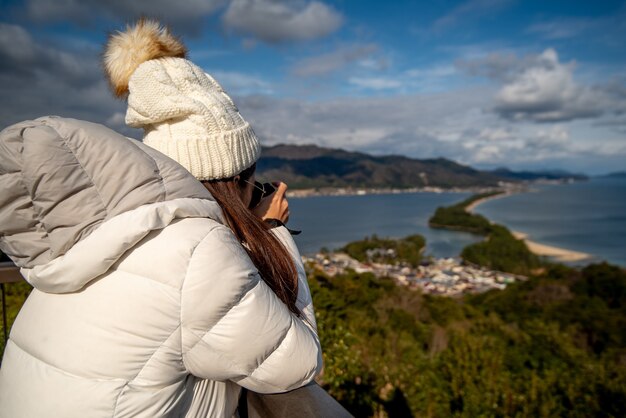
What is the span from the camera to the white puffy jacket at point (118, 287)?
56 cm

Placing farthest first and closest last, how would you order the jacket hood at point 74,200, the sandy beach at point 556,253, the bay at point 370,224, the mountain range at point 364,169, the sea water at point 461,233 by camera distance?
the mountain range at point 364,169 < the bay at point 370,224 < the sea water at point 461,233 < the sandy beach at point 556,253 < the jacket hood at point 74,200

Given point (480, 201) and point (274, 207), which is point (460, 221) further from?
point (274, 207)

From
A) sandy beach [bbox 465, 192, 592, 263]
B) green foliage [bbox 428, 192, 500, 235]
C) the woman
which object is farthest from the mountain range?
the woman

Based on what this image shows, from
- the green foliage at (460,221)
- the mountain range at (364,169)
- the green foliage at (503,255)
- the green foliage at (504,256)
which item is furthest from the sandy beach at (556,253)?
the mountain range at (364,169)

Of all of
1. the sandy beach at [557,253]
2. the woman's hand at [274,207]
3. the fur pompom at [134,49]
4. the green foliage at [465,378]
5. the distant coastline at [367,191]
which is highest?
the fur pompom at [134,49]

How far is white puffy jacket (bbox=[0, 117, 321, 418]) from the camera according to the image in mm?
560

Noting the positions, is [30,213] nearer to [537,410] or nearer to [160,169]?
[160,169]

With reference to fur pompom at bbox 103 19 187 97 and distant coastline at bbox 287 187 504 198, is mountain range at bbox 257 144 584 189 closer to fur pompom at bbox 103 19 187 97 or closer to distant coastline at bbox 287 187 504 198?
distant coastline at bbox 287 187 504 198

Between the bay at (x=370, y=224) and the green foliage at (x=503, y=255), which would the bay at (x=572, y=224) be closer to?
the green foliage at (x=503, y=255)

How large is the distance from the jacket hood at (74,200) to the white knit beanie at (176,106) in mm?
189

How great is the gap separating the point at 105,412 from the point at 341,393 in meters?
1.87

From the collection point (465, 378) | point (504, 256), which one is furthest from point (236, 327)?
point (504, 256)

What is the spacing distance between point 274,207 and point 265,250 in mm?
166

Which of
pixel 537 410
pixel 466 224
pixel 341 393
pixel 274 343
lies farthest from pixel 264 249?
pixel 466 224
